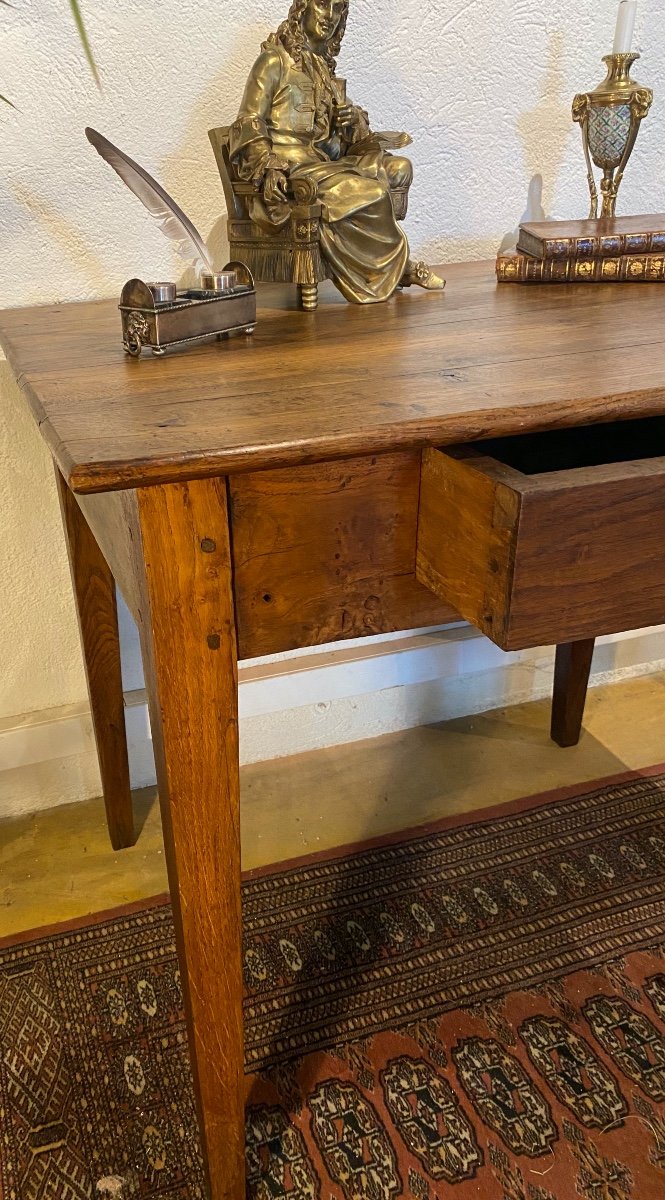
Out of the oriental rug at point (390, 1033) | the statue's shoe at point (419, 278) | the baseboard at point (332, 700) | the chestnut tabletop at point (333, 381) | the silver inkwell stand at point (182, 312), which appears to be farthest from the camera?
the baseboard at point (332, 700)

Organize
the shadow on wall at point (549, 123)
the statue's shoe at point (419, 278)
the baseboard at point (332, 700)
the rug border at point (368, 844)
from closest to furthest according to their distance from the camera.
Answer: the statue's shoe at point (419, 278) < the rug border at point (368, 844) < the shadow on wall at point (549, 123) < the baseboard at point (332, 700)

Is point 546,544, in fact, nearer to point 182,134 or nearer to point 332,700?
point 182,134

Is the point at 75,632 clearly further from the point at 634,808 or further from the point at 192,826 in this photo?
the point at 634,808

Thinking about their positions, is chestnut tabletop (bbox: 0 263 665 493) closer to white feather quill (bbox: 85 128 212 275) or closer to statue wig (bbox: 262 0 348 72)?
white feather quill (bbox: 85 128 212 275)

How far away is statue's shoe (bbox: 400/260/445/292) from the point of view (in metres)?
1.09

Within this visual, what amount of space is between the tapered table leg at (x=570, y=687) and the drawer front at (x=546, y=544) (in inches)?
33.1

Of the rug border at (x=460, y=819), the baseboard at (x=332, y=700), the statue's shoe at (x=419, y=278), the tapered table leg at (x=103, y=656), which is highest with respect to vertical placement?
the statue's shoe at (x=419, y=278)

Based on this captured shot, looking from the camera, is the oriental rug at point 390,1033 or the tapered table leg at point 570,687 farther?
the tapered table leg at point 570,687

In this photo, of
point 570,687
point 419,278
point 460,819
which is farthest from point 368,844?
point 419,278

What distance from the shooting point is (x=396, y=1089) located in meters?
1.00

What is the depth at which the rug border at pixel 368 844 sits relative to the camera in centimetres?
122

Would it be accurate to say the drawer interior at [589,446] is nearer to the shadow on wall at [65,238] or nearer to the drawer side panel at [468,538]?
the drawer side panel at [468,538]

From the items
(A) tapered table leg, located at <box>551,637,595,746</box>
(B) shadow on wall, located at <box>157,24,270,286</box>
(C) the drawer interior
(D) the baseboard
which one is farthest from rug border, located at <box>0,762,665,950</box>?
(B) shadow on wall, located at <box>157,24,270,286</box>

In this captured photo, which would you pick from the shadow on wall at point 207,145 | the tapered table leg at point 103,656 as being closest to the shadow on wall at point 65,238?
the shadow on wall at point 207,145
